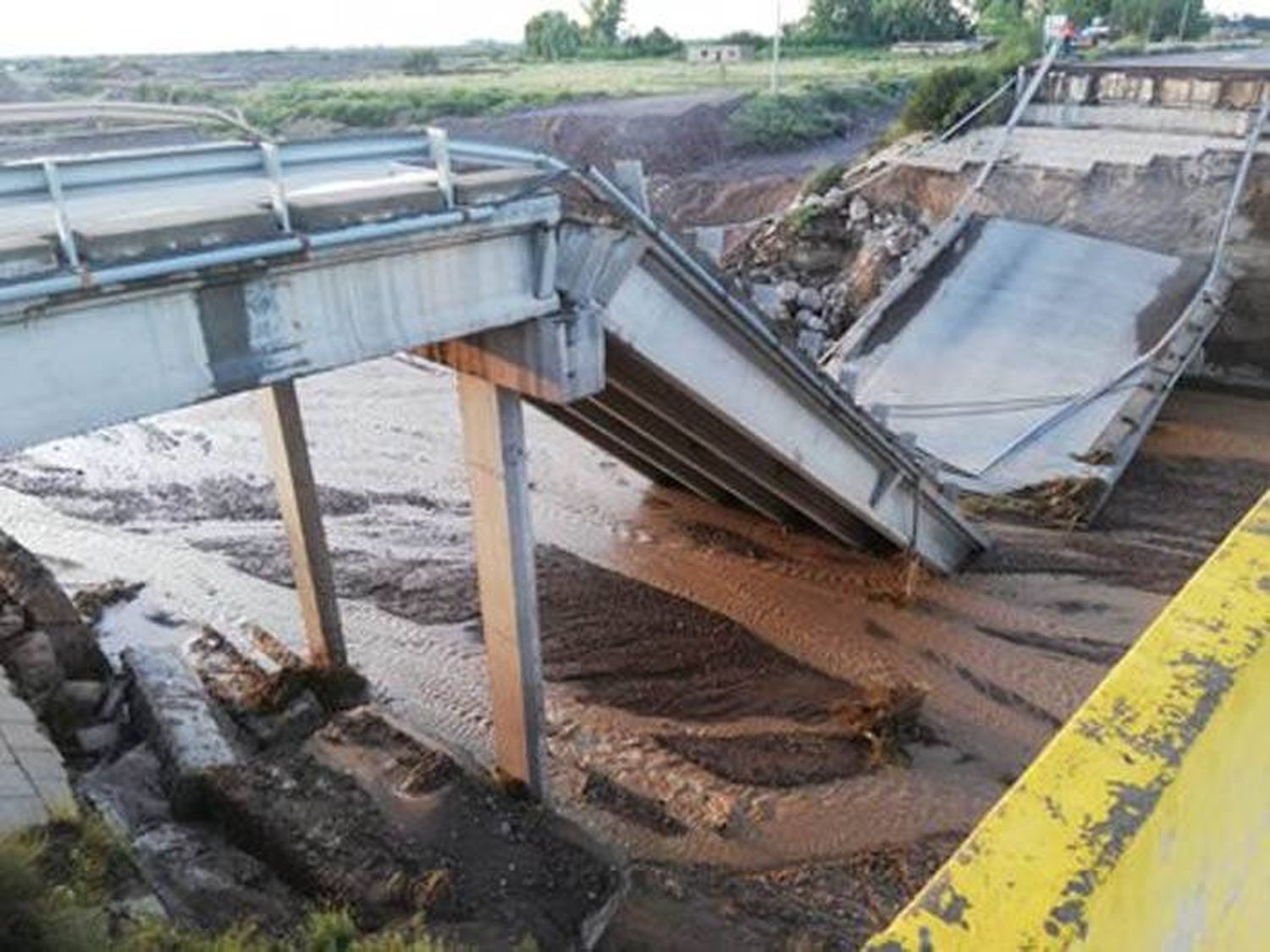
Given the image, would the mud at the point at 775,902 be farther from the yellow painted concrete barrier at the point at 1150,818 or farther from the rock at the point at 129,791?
the yellow painted concrete barrier at the point at 1150,818

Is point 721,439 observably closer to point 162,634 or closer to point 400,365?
point 162,634

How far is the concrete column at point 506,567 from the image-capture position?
828 centimetres

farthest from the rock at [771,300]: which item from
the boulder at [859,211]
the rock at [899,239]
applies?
the boulder at [859,211]

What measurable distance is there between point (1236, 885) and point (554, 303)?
21.2 ft

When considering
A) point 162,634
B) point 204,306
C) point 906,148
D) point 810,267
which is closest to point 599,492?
point 162,634

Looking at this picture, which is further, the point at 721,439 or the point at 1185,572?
the point at 1185,572

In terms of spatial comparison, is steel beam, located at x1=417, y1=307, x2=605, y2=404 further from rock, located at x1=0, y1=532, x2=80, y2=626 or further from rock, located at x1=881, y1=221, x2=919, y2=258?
rock, located at x1=881, y1=221, x2=919, y2=258

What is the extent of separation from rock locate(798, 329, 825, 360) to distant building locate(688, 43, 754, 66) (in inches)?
2271

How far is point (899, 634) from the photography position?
1277cm

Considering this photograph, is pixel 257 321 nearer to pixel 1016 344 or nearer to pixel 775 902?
pixel 775 902

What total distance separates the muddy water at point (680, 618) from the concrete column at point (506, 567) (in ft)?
3.67

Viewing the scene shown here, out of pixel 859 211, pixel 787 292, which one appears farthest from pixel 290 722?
pixel 859 211

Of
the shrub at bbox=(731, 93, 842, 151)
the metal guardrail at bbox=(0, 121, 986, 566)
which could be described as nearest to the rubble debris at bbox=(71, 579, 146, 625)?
the metal guardrail at bbox=(0, 121, 986, 566)

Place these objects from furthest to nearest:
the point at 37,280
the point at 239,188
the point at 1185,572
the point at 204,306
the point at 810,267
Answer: the point at 810,267 → the point at 1185,572 → the point at 239,188 → the point at 204,306 → the point at 37,280
